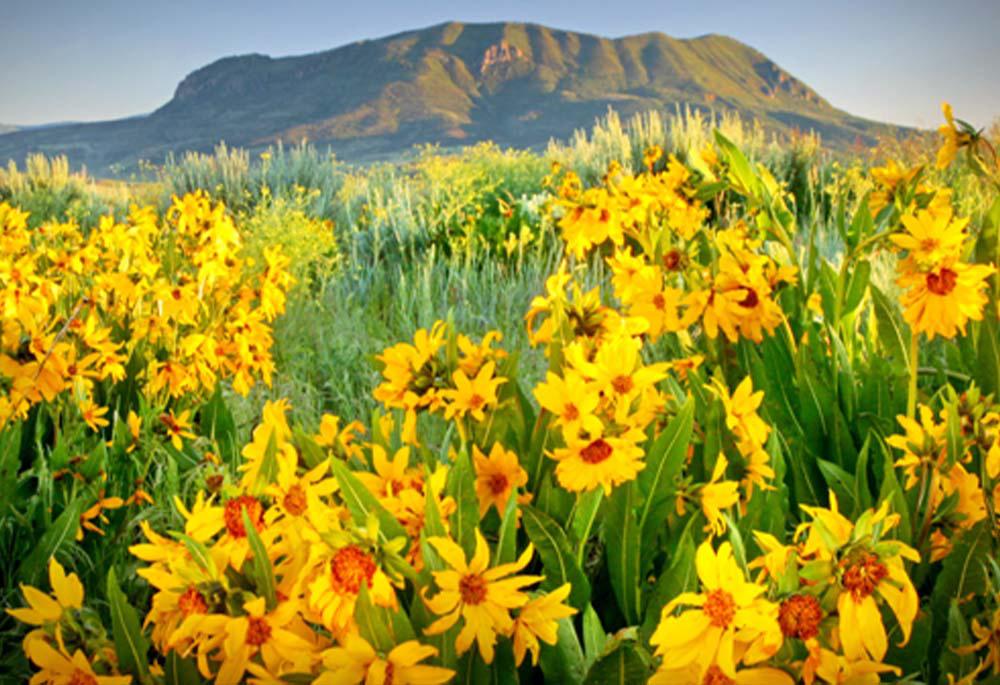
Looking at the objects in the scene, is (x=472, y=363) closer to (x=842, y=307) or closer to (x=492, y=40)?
(x=842, y=307)

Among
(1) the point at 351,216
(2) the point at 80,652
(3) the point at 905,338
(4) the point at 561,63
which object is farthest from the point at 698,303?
(4) the point at 561,63

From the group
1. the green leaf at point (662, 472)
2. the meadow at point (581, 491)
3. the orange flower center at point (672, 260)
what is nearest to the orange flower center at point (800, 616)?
the meadow at point (581, 491)

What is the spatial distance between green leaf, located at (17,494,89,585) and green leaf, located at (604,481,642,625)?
102 centimetres

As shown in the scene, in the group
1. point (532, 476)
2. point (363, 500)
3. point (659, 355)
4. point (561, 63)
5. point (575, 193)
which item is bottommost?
point (659, 355)

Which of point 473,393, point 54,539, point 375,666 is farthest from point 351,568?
point 54,539

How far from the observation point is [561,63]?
463 ft

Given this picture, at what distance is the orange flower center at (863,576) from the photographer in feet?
2.27

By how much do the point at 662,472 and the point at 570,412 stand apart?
0.79 ft

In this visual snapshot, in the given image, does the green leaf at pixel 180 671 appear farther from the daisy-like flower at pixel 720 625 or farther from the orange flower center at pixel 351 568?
the daisy-like flower at pixel 720 625

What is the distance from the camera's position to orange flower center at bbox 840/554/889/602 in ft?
2.27

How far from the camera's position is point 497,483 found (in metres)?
1.09

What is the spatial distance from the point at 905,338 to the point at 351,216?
259 inches

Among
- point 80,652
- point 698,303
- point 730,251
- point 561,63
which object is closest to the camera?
point 80,652

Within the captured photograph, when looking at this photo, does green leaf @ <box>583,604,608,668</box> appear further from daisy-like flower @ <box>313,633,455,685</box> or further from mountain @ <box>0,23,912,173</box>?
mountain @ <box>0,23,912,173</box>
